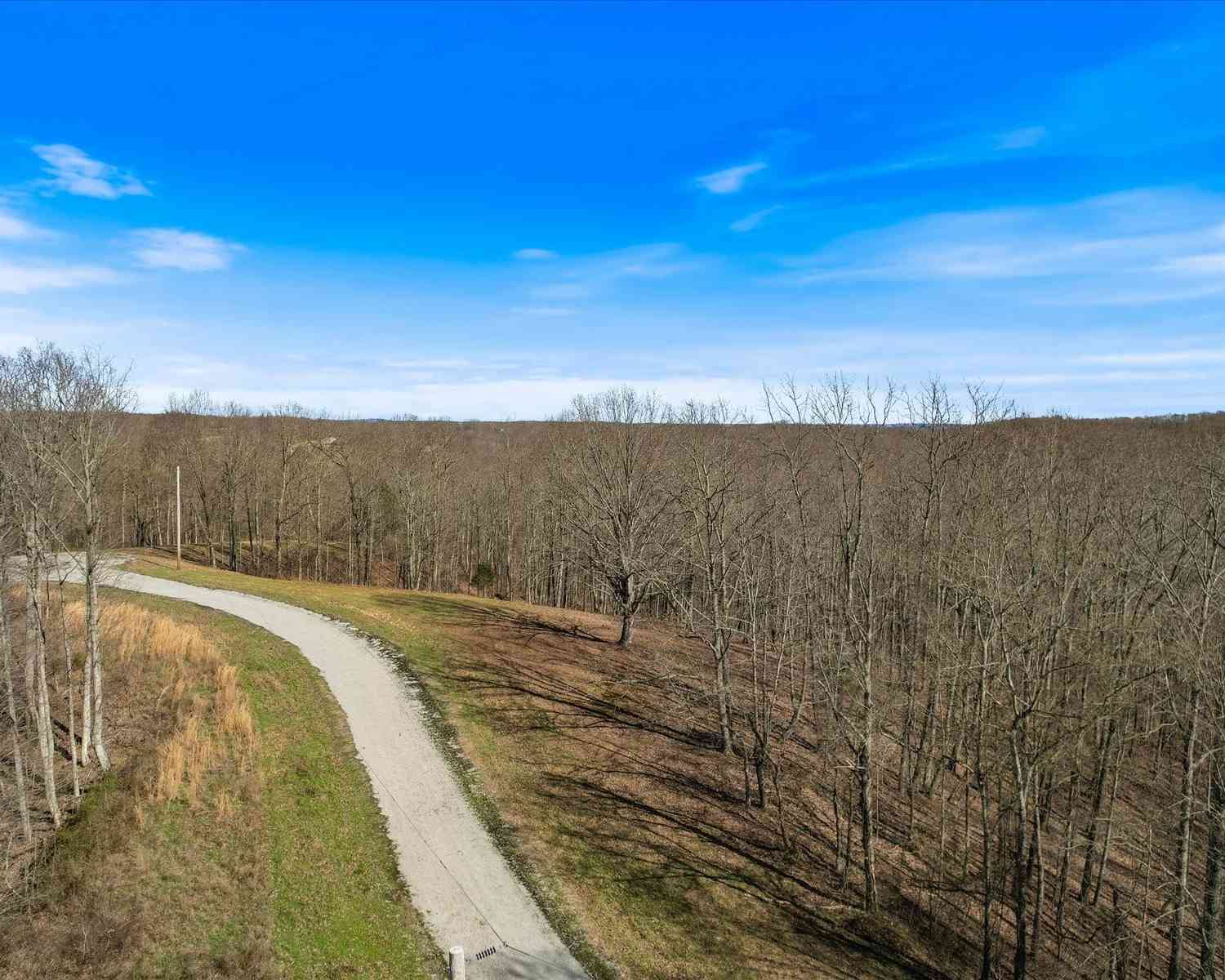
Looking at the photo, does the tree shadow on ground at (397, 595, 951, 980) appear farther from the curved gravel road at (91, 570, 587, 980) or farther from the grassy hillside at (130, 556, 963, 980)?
the curved gravel road at (91, 570, 587, 980)

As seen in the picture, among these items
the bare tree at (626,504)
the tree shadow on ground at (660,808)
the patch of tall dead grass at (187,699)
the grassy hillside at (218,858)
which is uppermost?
the bare tree at (626,504)

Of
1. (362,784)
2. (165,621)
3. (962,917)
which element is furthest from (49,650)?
(962,917)

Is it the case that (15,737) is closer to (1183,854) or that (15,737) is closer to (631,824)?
(631,824)

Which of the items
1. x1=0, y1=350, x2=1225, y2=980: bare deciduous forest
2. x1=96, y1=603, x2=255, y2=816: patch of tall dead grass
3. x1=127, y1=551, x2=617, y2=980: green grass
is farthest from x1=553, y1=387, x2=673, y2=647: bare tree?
x1=96, y1=603, x2=255, y2=816: patch of tall dead grass

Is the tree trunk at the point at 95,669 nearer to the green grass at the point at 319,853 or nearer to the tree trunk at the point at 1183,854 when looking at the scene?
the green grass at the point at 319,853

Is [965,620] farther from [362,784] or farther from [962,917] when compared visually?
[362,784]

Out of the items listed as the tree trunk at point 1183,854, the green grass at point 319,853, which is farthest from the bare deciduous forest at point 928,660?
the green grass at point 319,853
